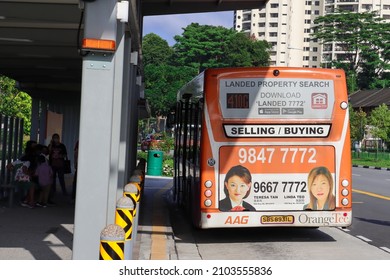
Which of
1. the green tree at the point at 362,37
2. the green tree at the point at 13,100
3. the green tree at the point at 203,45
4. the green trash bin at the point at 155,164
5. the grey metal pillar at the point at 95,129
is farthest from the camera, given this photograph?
the green tree at the point at 362,37

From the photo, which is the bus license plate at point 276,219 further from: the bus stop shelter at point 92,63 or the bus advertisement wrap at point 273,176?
the bus stop shelter at point 92,63

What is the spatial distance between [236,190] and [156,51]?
110 meters

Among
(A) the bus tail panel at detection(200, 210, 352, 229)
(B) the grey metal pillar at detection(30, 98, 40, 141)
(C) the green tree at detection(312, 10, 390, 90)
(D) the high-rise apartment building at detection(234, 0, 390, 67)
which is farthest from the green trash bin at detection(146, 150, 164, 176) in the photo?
(D) the high-rise apartment building at detection(234, 0, 390, 67)

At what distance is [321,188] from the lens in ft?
40.6

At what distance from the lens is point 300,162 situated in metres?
12.4

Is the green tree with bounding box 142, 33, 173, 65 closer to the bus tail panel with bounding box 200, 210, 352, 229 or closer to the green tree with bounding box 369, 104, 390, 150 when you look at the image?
the green tree with bounding box 369, 104, 390, 150

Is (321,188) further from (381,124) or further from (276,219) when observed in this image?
(381,124)

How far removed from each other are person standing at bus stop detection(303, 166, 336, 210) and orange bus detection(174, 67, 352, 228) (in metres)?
0.02

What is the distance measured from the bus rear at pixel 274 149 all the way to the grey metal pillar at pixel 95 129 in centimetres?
453

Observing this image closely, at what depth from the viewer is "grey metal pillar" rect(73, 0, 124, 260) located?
766cm

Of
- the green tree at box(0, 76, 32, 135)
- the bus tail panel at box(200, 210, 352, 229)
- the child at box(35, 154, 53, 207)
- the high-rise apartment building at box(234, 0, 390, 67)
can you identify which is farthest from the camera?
the high-rise apartment building at box(234, 0, 390, 67)

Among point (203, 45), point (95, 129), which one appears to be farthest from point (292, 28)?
point (95, 129)

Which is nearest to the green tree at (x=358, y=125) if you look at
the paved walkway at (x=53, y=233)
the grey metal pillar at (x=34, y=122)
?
the grey metal pillar at (x=34, y=122)

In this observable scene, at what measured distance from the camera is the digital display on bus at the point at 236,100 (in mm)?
12266
